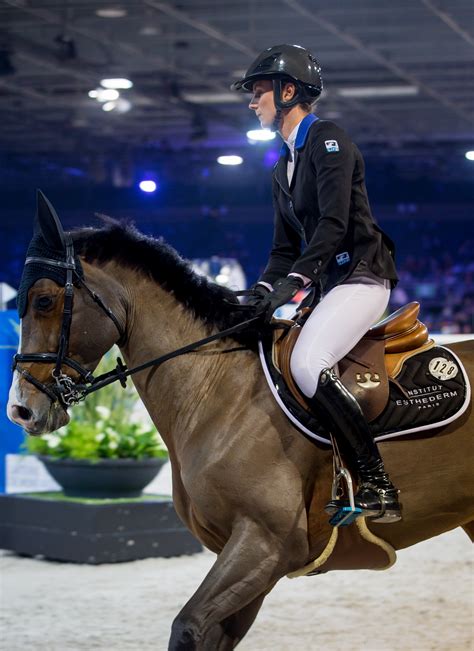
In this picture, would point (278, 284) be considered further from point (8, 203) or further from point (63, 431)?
point (8, 203)

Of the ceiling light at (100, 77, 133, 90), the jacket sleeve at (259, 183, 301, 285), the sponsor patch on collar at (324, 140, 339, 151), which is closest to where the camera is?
the sponsor patch on collar at (324, 140, 339, 151)

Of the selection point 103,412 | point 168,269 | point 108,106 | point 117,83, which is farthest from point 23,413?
point 108,106

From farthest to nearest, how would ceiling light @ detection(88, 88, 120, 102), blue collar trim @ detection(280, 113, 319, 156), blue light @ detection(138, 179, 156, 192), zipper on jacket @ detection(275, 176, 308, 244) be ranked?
blue light @ detection(138, 179, 156, 192), ceiling light @ detection(88, 88, 120, 102), zipper on jacket @ detection(275, 176, 308, 244), blue collar trim @ detection(280, 113, 319, 156)

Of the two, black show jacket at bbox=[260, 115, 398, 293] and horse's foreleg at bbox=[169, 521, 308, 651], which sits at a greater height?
black show jacket at bbox=[260, 115, 398, 293]

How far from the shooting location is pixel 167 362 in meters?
2.91

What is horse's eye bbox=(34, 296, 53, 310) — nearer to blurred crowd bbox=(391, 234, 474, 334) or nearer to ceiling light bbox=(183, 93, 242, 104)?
ceiling light bbox=(183, 93, 242, 104)

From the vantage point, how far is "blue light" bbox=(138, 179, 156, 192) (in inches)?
681

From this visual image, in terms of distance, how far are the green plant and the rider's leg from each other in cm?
316

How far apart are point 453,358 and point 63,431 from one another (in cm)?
353

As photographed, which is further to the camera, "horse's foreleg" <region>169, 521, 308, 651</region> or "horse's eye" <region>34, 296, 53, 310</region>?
"horse's eye" <region>34, 296, 53, 310</region>

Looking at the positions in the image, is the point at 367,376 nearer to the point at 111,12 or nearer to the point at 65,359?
the point at 65,359

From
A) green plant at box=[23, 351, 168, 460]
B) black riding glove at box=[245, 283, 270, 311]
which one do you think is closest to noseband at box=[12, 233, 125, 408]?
black riding glove at box=[245, 283, 270, 311]

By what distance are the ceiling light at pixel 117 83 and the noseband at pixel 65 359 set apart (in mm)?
10697

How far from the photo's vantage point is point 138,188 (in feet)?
56.6
